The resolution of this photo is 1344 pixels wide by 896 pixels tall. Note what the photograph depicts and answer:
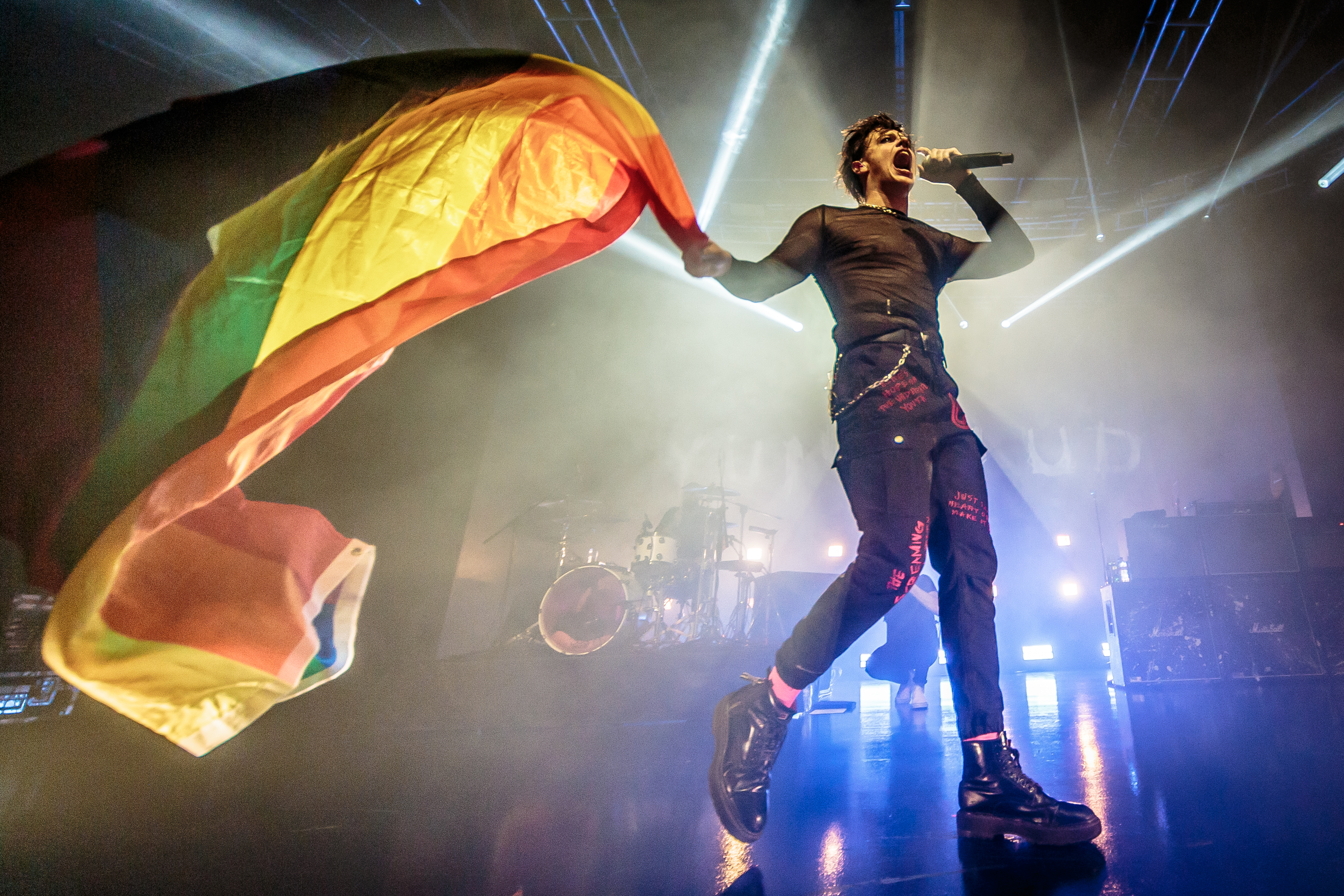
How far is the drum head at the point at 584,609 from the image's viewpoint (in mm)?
3611

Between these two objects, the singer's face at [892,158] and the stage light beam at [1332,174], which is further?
the stage light beam at [1332,174]

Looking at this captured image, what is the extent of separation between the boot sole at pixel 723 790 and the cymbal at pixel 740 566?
377 cm

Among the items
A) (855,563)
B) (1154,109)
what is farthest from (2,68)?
(1154,109)

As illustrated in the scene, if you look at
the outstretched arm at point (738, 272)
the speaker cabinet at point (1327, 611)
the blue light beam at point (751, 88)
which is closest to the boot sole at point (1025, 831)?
the outstretched arm at point (738, 272)

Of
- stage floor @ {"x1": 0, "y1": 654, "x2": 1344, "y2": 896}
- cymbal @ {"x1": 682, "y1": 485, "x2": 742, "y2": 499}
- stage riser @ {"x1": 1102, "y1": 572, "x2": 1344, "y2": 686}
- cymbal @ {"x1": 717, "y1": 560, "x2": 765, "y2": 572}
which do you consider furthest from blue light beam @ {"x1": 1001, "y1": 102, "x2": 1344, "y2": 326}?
cymbal @ {"x1": 717, "y1": 560, "x2": 765, "y2": 572}

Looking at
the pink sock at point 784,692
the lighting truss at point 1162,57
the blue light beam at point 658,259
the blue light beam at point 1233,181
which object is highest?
the blue light beam at point 1233,181

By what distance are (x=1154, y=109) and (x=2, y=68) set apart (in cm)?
748

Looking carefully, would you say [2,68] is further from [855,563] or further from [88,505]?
[855,563]

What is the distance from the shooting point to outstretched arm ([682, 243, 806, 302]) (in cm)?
122

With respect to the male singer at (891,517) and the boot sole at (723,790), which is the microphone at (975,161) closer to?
the male singer at (891,517)

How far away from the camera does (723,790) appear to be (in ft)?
3.45

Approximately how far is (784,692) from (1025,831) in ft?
1.48

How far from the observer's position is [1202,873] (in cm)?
81

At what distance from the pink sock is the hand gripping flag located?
0.87m
